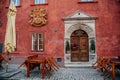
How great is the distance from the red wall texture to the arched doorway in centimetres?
76

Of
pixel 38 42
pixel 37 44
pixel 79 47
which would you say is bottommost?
pixel 79 47

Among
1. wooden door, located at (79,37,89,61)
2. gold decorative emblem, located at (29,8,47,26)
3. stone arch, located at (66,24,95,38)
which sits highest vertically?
gold decorative emblem, located at (29,8,47,26)

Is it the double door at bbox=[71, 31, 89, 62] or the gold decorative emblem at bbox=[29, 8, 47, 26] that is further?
the gold decorative emblem at bbox=[29, 8, 47, 26]

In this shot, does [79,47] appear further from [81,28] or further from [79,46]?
[81,28]

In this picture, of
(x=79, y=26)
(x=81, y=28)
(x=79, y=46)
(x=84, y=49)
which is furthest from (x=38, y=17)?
(x=84, y=49)

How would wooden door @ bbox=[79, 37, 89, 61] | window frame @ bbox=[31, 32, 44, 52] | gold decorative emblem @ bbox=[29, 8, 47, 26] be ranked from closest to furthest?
wooden door @ bbox=[79, 37, 89, 61], gold decorative emblem @ bbox=[29, 8, 47, 26], window frame @ bbox=[31, 32, 44, 52]

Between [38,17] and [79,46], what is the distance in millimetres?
3613

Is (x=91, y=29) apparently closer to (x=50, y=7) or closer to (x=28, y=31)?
(x=50, y=7)

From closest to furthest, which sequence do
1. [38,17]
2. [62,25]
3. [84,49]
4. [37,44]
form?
[84,49], [62,25], [38,17], [37,44]

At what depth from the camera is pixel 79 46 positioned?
38.5 ft

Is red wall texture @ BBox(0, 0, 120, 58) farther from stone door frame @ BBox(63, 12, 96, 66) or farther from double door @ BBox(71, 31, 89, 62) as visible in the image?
double door @ BBox(71, 31, 89, 62)

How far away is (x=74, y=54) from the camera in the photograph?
11.8m

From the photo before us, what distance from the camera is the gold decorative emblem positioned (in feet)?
39.2

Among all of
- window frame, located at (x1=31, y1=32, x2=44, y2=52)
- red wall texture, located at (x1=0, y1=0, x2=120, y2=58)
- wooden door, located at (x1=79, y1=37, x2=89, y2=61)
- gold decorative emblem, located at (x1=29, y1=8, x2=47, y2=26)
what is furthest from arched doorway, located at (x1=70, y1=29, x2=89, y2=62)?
gold decorative emblem, located at (x1=29, y1=8, x2=47, y2=26)
